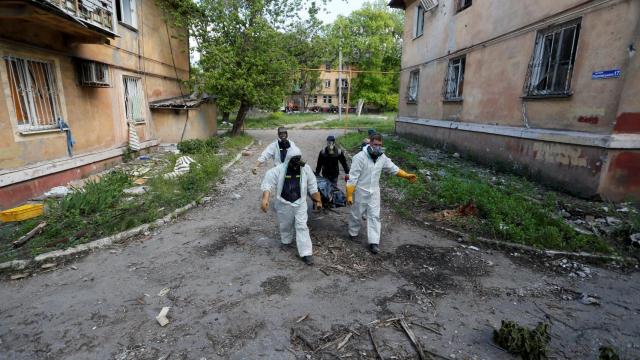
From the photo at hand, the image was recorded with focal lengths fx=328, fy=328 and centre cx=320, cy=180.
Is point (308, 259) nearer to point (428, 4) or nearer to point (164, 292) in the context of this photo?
point (164, 292)

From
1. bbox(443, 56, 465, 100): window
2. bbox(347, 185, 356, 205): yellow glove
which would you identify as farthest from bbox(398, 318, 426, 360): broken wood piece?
bbox(443, 56, 465, 100): window

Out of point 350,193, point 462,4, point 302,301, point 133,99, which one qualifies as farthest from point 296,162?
point 462,4

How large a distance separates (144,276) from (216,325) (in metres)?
1.48

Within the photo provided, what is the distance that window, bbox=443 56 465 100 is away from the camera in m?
11.2

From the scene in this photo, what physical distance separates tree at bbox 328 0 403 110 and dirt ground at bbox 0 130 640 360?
37.0 meters

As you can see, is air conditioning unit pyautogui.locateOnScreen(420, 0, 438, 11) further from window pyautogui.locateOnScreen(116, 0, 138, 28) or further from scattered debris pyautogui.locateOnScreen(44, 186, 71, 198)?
scattered debris pyautogui.locateOnScreen(44, 186, 71, 198)

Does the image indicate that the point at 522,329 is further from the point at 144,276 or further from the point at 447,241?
the point at 144,276

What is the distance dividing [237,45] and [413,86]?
805 centimetres

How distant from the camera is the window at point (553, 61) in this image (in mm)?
6840

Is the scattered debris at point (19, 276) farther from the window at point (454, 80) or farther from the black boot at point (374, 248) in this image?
the window at point (454, 80)

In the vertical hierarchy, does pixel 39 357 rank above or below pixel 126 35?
below

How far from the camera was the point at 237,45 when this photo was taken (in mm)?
13500

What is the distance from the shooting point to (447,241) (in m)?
5.13

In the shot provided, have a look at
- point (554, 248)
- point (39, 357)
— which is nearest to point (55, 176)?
point (39, 357)
